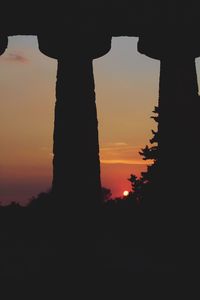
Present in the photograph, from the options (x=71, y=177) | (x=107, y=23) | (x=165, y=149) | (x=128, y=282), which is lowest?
(x=128, y=282)

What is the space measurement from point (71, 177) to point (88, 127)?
726cm

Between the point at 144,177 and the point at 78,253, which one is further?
the point at 144,177

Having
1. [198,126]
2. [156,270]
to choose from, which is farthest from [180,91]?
[156,270]

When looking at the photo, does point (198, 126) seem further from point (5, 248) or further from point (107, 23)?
point (5, 248)

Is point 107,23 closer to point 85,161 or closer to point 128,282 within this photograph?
point 85,161

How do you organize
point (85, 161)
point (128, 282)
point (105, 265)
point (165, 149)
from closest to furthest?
point (128, 282), point (105, 265), point (85, 161), point (165, 149)

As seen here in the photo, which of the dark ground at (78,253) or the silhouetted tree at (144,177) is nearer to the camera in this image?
the dark ground at (78,253)

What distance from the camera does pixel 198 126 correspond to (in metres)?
79.6

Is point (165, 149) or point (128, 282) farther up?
point (165, 149)

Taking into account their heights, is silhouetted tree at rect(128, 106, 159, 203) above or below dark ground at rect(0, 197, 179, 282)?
above

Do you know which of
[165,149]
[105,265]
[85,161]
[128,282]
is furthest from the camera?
[165,149]

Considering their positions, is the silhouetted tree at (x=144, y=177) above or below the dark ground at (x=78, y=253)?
above

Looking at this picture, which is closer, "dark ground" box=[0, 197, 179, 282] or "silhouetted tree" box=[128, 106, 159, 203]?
"dark ground" box=[0, 197, 179, 282]

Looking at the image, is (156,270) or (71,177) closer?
(156,270)
